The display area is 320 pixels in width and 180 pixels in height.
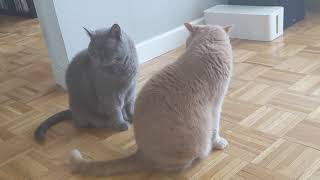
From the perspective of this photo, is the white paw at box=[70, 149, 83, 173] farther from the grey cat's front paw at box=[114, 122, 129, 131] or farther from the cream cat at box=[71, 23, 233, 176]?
the grey cat's front paw at box=[114, 122, 129, 131]

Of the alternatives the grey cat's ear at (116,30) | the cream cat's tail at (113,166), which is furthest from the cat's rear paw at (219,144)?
the grey cat's ear at (116,30)

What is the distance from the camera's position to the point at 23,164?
4.82ft

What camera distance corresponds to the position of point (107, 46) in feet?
4.53

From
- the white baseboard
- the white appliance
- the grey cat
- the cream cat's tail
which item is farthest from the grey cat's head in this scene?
the white appliance

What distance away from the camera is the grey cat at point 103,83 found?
140 cm

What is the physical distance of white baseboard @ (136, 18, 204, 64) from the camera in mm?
2285

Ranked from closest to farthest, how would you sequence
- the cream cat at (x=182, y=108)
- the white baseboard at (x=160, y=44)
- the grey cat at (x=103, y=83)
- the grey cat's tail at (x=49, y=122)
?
the cream cat at (x=182, y=108) → the grey cat at (x=103, y=83) → the grey cat's tail at (x=49, y=122) → the white baseboard at (x=160, y=44)

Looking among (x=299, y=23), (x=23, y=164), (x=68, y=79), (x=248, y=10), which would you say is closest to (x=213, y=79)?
(x=68, y=79)

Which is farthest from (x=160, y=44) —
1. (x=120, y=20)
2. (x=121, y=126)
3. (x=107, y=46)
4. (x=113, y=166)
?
(x=113, y=166)

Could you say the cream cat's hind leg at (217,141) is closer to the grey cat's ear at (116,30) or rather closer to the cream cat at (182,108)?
the cream cat at (182,108)

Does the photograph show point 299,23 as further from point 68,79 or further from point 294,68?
point 68,79

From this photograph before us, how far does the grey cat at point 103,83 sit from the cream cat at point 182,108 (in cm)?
27

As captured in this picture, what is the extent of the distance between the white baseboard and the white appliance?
0.62 feet

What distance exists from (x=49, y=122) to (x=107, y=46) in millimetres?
498
